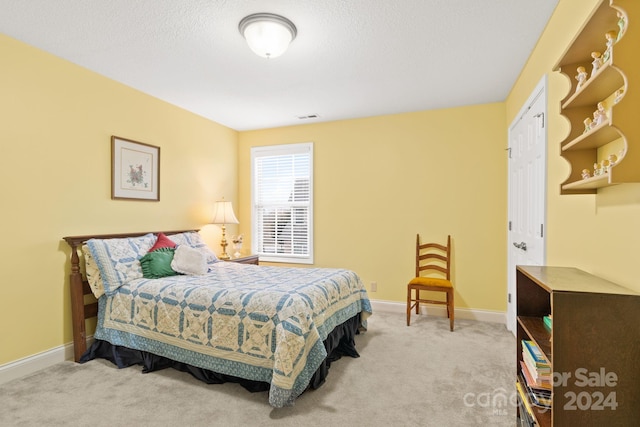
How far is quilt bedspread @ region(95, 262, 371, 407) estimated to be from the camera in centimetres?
214

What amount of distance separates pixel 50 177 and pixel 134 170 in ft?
2.63

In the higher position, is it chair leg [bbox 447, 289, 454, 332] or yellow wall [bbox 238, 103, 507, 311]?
yellow wall [bbox 238, 103, 507, 311]

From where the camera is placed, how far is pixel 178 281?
9.27 ft

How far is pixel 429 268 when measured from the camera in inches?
159

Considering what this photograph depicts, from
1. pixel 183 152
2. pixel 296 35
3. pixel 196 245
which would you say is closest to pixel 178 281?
pixel 196 245

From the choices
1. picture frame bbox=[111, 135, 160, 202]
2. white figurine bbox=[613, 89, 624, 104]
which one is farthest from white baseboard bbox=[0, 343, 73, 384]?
white figurine bbox=[613, 89, 624, 104]

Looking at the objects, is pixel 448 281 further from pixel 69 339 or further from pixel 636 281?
pixel 69 339

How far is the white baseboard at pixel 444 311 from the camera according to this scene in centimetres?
385

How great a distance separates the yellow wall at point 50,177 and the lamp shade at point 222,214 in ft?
2.77

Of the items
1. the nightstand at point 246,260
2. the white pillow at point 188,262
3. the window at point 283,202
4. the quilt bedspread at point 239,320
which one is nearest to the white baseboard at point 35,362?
the quilt bedspread at point 239,320

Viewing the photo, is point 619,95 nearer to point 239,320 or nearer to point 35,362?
point 239,320

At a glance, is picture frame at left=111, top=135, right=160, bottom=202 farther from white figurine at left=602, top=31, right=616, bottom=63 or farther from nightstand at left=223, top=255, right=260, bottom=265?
white figurine at left=602, top=31, right=616, bottom=63

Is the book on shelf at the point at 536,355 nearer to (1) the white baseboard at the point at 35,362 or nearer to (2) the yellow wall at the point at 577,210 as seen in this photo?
(2) the yellow wall at the point at 577,210

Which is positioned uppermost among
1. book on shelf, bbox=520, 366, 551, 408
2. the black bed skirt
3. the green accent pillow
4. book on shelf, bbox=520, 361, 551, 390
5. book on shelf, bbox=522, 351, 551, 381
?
the green accent pillow
